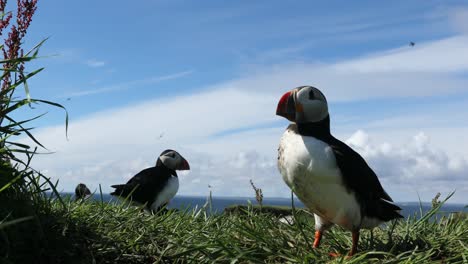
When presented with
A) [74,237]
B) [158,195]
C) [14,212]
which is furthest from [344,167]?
[158,195]

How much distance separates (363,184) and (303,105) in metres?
0.83

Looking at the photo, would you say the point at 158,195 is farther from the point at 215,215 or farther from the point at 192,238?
the point at 192,238

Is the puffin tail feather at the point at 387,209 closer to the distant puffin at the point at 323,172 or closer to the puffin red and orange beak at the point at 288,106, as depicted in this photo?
the distant puffin at the point at 323,172

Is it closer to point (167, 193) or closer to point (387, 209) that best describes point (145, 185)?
point (167, 193)

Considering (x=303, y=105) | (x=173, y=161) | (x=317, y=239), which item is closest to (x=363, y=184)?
(x=317, y=239)

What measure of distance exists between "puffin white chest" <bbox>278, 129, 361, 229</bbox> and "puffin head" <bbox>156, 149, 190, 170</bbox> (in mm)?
5625

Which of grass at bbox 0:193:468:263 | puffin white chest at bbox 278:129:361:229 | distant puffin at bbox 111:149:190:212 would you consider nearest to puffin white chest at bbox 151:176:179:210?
distant puffin at bbox 111:149:190:212

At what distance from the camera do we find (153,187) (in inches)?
358

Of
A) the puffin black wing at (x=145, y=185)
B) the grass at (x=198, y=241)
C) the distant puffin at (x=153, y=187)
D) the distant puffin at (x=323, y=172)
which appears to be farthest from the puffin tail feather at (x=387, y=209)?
the puffin black wing at (x=145, y=185)

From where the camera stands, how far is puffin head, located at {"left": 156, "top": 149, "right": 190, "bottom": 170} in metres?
10.2

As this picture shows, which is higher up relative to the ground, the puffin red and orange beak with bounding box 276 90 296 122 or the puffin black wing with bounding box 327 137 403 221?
the puffin red and orange beak with bounding box 276 90 296 122

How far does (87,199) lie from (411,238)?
3.22m

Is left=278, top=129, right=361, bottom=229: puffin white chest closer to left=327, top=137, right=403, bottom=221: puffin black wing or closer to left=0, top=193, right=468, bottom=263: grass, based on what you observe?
left=327, top=137, right=403, bottom=221: puffin black wing

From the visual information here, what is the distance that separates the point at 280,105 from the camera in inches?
191
